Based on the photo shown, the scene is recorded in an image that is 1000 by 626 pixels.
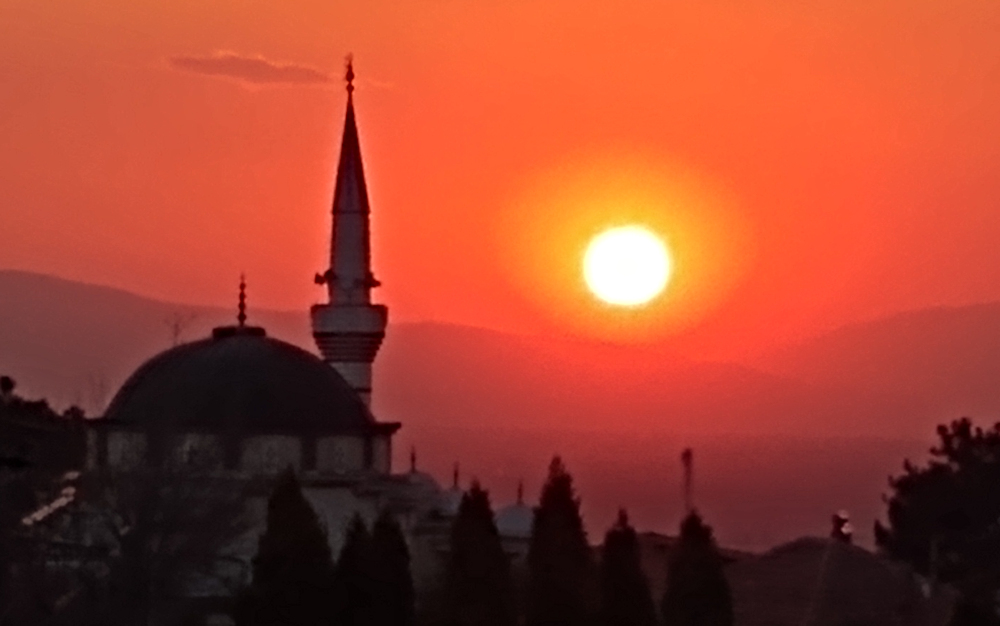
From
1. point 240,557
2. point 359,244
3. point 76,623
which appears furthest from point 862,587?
point 359,244

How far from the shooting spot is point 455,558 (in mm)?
35781

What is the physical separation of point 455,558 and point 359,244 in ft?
80.0

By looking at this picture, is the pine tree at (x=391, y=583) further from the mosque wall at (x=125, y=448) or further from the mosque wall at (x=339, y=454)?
the mosque wall at (x=339, y=454)

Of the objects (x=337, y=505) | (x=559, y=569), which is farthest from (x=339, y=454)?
(x=559, y=569)

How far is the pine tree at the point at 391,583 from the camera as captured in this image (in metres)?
35.4

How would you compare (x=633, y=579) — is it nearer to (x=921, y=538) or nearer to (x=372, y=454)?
(x=372, y=454)

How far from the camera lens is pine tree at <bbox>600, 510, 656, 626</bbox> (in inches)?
1373

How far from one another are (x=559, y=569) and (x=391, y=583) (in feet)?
5.02

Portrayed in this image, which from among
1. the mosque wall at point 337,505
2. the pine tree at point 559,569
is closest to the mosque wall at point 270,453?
the mosque wall at point 337,505

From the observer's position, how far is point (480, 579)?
35.5 meters

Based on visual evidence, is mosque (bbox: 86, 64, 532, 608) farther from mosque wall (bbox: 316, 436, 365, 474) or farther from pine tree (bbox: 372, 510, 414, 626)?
pine tree (bbox: 372, 510, 414, 626)

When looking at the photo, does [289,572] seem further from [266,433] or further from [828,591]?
[266,433]

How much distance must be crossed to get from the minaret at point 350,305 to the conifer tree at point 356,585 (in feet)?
65.0

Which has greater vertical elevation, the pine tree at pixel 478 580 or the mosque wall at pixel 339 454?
the mosque wall at pixel 339 454
